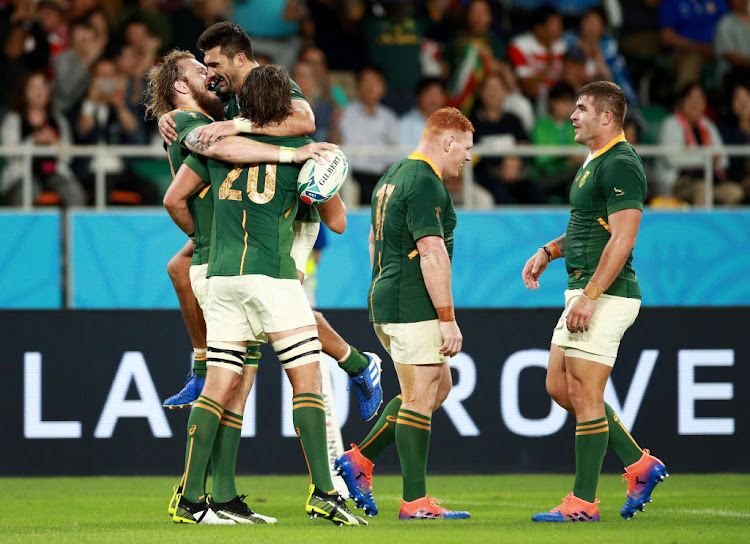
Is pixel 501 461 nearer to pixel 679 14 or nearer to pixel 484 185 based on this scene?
pixel 484 185

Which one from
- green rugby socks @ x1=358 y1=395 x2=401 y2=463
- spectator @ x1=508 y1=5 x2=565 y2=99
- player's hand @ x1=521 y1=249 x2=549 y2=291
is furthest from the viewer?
spectator @ x1=508 y1=5 x2=565 y2=99

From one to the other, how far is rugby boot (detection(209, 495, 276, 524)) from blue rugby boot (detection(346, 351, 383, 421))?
1.07 m

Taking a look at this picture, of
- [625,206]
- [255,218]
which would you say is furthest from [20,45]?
[625,206]

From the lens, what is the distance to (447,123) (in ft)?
20.6

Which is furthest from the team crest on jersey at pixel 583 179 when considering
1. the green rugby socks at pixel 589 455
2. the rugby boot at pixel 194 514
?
the rugby boot at pixel 194 514

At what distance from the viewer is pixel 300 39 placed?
44.5ft

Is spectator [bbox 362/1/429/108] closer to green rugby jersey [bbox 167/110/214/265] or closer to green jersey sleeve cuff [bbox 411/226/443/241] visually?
green rugby jersey [bbox 167/110/214/265]

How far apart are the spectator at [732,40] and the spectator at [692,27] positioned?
295 mm

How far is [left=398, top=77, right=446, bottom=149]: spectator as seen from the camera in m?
12.5

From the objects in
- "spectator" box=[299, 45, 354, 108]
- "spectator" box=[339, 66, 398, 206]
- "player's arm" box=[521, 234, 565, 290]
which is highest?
"spectator" box=[299, 45, 354, 108]

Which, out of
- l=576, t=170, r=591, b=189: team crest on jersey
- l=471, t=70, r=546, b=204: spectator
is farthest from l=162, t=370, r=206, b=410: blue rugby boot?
l=471, t=70, r=546, b=204: spectator

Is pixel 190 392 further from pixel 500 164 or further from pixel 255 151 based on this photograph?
pixel 500 164

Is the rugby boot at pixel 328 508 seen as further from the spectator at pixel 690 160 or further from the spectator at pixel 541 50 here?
the spectator at pixel 541 50

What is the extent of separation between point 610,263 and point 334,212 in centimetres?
143
